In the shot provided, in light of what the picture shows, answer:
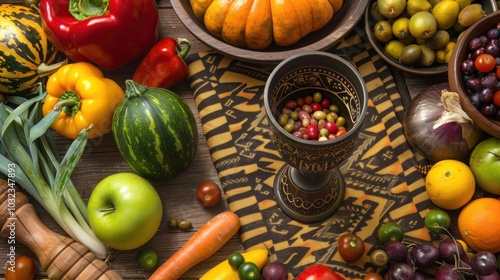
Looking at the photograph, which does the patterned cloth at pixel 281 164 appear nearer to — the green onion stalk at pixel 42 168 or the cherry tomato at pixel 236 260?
the cherry tomato at pixel 236 260

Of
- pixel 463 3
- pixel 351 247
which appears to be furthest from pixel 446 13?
pixel 351 247

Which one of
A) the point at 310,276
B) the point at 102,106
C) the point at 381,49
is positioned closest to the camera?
the point at 310,276

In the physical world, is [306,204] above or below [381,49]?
below

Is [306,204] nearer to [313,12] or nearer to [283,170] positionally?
[283,170]

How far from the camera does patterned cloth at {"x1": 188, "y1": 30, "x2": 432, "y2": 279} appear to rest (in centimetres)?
155

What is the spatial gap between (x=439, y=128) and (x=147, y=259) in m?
0.78

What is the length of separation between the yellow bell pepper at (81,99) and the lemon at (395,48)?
704 millimetres

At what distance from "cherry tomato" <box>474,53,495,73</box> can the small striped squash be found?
104cm

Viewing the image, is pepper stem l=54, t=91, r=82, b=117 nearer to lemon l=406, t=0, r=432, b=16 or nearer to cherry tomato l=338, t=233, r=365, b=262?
cherry tomato l=338, t=233, r=365, b=262

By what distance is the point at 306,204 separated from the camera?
5.06 feet

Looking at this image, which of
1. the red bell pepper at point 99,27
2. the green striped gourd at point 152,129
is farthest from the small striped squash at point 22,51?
the green striped gourd at point 152,129

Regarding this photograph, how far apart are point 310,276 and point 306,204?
0.18 m

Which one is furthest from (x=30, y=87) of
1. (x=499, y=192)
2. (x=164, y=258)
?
(x=499, y=192)

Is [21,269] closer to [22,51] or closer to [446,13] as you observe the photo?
[22,51]
